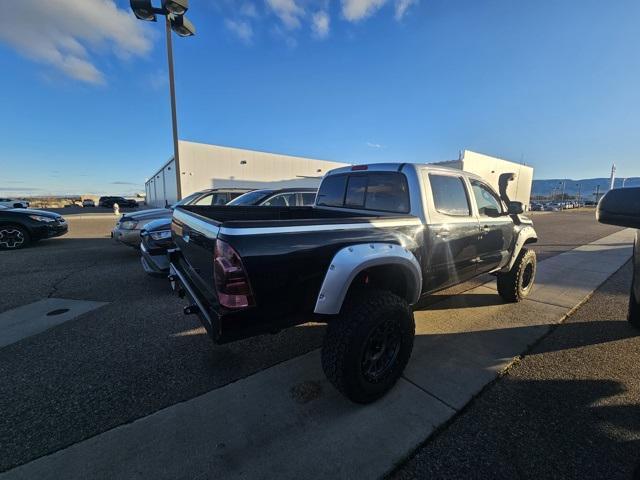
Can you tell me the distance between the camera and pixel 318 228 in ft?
7.15

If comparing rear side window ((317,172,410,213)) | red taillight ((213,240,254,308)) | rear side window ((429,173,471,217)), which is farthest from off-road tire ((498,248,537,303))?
red taillight ((213,240,254,308))

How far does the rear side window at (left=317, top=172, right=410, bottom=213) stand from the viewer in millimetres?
3174

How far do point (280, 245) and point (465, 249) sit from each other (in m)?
2.40

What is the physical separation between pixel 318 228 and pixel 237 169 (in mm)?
28465

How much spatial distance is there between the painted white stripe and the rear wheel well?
0.37 meters

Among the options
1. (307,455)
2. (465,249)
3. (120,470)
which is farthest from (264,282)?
(465,249)

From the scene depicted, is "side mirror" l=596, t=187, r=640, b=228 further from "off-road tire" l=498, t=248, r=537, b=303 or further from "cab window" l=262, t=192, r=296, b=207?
"cab window" l=262, t=192, r=296, b=207

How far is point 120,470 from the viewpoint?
5.96 ft

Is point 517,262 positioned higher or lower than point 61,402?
higher

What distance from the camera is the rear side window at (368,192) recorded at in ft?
10.4

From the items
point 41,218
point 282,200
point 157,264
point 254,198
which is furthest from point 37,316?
point 41,218

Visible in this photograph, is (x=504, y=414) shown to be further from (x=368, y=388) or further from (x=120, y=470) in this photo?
(x=120, y=470)

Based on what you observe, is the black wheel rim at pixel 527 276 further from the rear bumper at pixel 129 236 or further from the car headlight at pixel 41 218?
the car headlight at pixel 41 218

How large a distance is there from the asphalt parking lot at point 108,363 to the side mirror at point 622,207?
268cm
